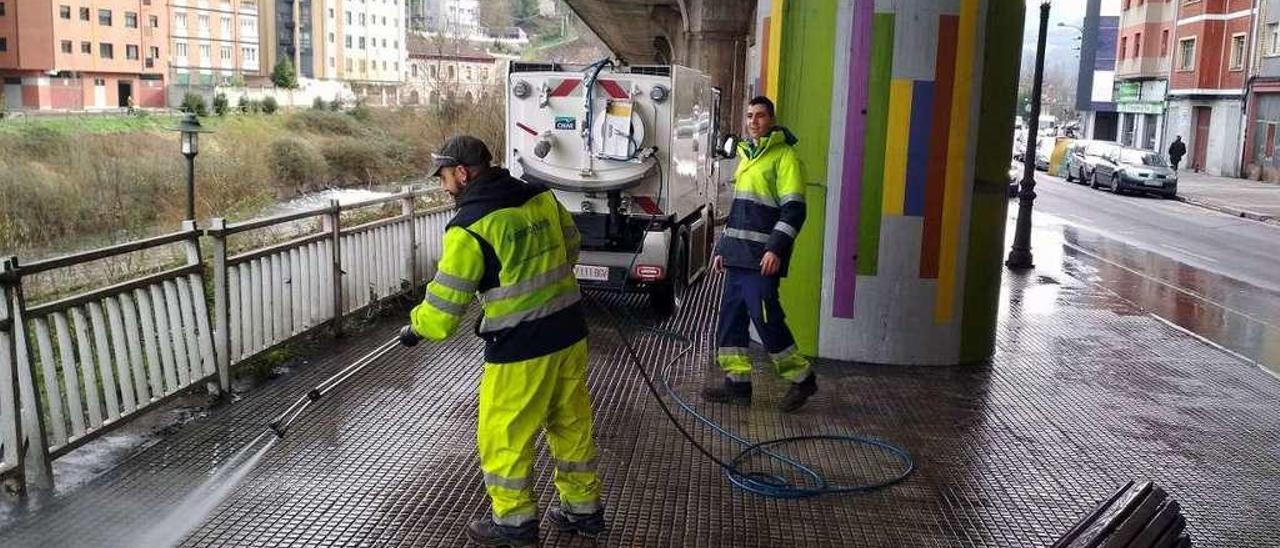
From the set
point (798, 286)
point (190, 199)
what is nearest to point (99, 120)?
point (190, 199)

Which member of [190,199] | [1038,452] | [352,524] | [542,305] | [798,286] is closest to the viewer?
[542,305]

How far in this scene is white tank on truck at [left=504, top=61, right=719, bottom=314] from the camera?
35.5 feet

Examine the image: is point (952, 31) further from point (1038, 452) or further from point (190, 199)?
point (190, 199)

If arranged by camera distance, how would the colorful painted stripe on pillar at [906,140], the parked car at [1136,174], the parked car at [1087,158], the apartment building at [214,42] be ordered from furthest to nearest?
the apartment building at [214,42] < the parked car at [1087,158] < the parked car at [1136,174] < the colorful painted stripe on pillar at [906,140]

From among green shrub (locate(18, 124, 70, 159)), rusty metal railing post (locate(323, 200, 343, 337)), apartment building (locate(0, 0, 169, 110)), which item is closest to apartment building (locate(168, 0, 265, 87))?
apartment building (locate(0, 0, 169, 110))

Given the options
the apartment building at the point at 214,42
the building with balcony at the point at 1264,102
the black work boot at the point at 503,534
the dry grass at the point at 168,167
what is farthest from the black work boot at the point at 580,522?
the apartment building at the point at 214,42

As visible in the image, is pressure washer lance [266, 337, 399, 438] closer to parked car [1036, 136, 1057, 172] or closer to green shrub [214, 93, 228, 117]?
parked car [1036, 136, 1057, 172]

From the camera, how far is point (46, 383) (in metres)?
5.57

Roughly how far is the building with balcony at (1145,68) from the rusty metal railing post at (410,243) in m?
46.3

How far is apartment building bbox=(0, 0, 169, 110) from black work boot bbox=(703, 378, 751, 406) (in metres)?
61.1

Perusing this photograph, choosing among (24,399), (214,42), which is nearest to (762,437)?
(24,399)

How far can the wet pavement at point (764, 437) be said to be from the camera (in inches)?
205

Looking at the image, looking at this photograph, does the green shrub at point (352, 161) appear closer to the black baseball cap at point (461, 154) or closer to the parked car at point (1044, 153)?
the parked car at point (1044, 153)

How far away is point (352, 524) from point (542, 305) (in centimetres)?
A: 146
